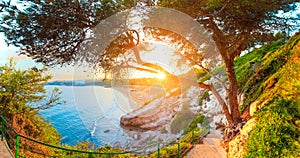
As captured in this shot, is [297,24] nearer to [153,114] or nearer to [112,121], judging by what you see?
[153,114]

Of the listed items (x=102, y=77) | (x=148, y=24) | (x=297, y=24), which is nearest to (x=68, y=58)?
(x=102, y=77)

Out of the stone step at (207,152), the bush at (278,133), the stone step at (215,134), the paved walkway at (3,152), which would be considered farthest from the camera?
the stone step at (215,134)

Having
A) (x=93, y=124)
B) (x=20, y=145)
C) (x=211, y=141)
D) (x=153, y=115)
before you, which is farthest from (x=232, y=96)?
(x=93, y=124)

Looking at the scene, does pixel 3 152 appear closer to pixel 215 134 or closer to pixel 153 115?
pixel 215 134

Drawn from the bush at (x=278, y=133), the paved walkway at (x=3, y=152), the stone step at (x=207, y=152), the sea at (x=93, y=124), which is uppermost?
the bush at (x=278, y=133)

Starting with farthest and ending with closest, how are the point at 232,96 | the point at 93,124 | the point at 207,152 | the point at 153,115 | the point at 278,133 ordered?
the point at 93,124 → the point at 153,115 → the point at 207,152 → the point at 232,96 → the point at 278,133

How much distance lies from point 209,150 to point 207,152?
13 centimetres

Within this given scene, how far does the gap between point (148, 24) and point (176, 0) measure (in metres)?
1.17

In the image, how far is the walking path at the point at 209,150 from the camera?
20.8 ft

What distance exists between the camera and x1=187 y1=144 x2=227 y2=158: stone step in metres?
6.27

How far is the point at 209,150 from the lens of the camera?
6770mm

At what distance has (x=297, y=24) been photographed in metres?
6.32

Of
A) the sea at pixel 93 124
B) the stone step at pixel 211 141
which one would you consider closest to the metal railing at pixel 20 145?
the stone step at pixel 211 141

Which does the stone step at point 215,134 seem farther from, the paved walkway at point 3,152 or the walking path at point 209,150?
the paved walkway at point 3,152
